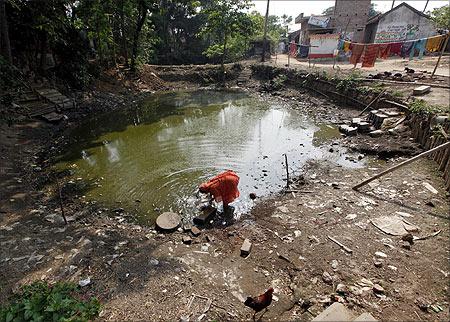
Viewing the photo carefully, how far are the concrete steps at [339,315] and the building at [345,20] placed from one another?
2974 cm

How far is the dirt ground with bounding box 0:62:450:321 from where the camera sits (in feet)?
11.8

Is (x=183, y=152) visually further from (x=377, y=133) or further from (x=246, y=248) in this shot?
(x=377, y=133)

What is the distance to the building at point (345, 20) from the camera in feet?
86.5

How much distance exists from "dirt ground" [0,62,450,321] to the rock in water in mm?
175

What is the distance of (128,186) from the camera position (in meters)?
7.12

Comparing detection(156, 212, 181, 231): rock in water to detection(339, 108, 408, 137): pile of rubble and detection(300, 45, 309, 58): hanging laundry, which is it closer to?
detection(339, 108, 408, 137): pile of rubble

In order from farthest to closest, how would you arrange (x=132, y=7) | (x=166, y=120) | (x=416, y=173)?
(x=132, y=7)
(x=166, y=120)
(x=416, y=173)

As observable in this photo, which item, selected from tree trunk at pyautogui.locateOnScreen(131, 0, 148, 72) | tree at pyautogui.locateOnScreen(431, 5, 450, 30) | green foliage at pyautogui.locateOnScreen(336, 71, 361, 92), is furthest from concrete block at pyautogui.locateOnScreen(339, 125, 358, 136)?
tree trunk at pyautogui.locateOnScreen(131, 0, 148, 72)

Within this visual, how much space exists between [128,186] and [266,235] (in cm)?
398

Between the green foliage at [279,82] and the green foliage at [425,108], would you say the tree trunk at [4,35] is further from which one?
the green foliage at [279,82]

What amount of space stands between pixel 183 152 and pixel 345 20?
86.6 ft

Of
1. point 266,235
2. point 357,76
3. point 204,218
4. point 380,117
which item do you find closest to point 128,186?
point 204,218

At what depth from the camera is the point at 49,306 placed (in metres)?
3.23

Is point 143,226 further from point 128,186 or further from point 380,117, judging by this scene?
point 380,117
